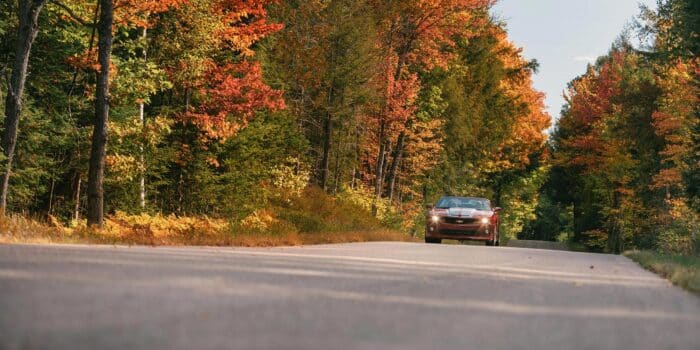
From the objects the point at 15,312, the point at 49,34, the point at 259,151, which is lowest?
the point at 15,312

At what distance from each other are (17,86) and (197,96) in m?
6.35

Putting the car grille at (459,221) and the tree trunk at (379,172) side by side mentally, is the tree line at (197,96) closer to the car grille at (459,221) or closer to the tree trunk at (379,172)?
the tree trunk at (379,172)

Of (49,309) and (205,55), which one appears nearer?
A: (49,309)

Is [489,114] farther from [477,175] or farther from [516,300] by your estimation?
[516,300]

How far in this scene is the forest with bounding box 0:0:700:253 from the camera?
74.0 feet

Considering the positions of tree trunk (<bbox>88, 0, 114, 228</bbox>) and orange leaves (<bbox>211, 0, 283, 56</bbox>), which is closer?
tree trunk (<bbox>88, 0, 114, 228</bbox>)

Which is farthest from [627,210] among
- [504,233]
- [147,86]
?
[147,86]

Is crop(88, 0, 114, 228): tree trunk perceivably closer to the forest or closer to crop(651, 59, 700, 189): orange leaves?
the forest

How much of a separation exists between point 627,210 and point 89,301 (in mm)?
48581

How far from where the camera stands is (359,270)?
11.6 meters

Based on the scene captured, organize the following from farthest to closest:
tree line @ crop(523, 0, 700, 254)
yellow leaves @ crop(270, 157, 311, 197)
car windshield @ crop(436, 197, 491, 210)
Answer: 1. tree line @ crop(523, 0, 700, 254)
2. car windshield @ crop(436, 197, 491, 210)
3. yellow leaves @ crop(270, 157, 311, 197)

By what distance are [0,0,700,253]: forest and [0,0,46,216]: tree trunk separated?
0.13 ft

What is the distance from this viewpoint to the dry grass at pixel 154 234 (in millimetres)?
16203

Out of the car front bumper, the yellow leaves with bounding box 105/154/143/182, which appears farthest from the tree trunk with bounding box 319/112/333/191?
the yellow leaves with bounding box 105/154/143/182
